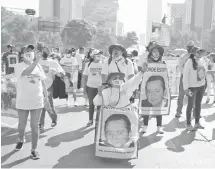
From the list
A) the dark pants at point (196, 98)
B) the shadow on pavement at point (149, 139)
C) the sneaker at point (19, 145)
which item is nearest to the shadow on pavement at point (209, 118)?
the dark pants at point (196, 98)

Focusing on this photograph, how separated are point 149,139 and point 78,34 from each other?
267ft

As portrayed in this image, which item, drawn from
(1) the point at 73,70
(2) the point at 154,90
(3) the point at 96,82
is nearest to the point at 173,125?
(2) the point at 154,90

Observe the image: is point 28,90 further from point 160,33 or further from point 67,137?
point 160,33

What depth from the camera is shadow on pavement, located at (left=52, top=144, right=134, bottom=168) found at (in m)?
5.55

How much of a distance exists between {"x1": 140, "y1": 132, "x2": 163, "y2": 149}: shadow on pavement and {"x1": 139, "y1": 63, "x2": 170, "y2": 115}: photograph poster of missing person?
1.66ft

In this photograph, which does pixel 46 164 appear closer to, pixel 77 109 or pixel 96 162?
pixel 96 162

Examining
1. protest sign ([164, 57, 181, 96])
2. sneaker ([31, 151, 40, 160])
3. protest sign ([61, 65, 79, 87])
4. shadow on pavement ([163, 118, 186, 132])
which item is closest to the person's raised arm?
sneaker ([31, 151, 40, 160])

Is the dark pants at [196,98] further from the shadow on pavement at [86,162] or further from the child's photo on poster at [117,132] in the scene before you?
the shadow on pavement at [86,162]

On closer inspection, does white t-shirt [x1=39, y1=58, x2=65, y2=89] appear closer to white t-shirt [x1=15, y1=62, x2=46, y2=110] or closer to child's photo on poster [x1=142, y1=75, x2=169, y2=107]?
white t-shirt [x1=15, y1=62, x2=46, y2=110]

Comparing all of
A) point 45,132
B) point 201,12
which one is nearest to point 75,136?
point 45,132

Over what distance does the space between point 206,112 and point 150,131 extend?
325 cm

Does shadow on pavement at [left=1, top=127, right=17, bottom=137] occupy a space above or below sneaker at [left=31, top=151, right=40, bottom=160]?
below

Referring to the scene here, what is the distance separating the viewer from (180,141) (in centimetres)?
715

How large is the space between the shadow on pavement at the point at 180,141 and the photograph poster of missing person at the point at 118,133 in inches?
44.9
